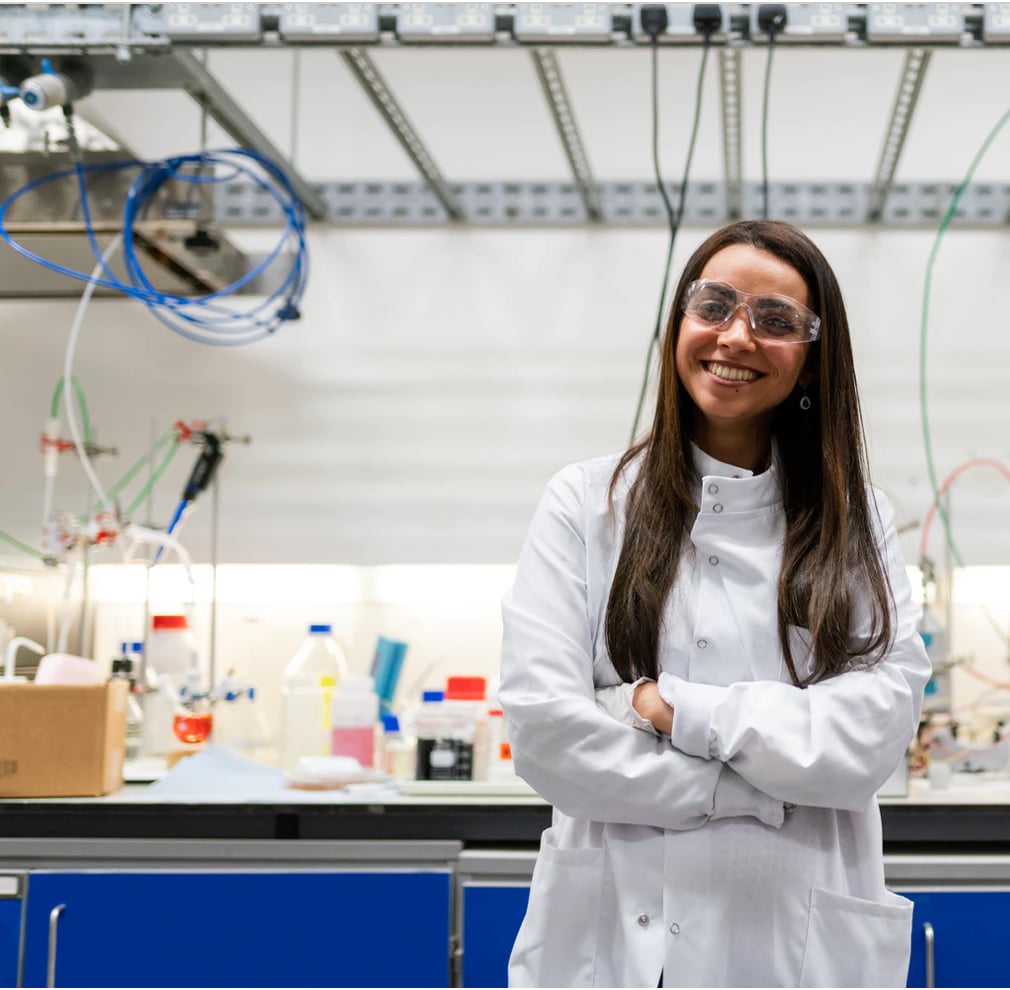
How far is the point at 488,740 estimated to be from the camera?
2031mm

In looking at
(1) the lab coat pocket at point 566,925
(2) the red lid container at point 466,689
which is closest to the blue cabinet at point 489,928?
(2) the red lid container at point 466,689

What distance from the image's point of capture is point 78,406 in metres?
2.78

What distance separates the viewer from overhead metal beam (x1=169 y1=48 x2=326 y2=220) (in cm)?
213

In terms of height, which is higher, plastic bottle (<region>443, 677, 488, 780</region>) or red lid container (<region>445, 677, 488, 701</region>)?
red lid container (<region>445, 677, 488, 701</region>)

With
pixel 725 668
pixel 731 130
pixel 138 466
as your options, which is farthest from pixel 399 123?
pixel 725 668

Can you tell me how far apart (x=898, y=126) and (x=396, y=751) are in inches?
70.3

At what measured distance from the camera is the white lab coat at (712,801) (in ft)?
3.68

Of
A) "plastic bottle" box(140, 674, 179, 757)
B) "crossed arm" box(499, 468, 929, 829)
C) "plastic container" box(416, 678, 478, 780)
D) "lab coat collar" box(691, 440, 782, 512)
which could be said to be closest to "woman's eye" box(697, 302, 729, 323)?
"lab coat collar" box(691, 440, 782, 512)

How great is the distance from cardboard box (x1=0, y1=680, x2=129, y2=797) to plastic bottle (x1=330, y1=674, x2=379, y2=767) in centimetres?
43

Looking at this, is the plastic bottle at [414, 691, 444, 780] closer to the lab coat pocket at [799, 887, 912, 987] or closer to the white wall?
the white wall

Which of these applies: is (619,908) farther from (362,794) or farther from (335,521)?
(335,521)

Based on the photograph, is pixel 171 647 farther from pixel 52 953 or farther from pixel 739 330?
pixel 739 330

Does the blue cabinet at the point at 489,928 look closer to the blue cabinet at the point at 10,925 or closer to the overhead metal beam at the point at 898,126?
the blue cabinet at the point at 10,925

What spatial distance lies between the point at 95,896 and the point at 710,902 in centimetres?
111
